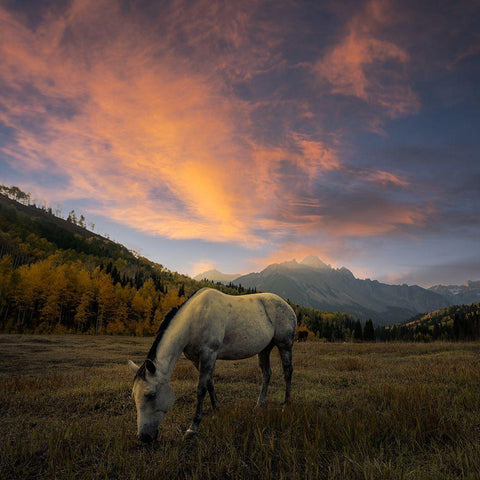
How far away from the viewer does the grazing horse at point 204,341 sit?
15.8ft

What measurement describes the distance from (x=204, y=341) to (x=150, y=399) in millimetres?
1428

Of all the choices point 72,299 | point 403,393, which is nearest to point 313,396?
point 403,393

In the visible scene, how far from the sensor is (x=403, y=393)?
6469 millimetres

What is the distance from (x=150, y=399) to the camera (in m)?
4.80

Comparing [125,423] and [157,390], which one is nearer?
[157,390]

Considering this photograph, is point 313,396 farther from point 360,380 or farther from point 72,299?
point 72,299

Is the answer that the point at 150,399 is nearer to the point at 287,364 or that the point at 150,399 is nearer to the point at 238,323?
the point at 238,323

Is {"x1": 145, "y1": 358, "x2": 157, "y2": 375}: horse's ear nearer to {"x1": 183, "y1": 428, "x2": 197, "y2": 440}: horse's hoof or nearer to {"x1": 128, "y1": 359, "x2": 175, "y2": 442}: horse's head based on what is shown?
{"x1": 128, "y1": 359, "x2": 175, "y2": 442}: horse's head

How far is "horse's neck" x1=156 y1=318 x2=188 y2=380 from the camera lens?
16.9 feet

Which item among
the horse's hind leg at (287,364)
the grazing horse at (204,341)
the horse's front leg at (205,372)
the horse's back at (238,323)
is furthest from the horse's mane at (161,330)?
the horse's hind leg at (287,364)

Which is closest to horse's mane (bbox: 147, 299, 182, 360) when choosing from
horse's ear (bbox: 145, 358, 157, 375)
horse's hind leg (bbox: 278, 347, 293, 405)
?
horse's ear (bbox: 145, 358, 157, 375)

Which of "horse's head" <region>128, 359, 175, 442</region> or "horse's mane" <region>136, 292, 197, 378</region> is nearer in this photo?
"horse's head" <region>128, 359, 175, 442</region>

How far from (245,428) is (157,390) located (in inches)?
66.7

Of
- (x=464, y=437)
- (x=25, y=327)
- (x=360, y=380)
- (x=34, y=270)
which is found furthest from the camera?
(x=34, y=270)
